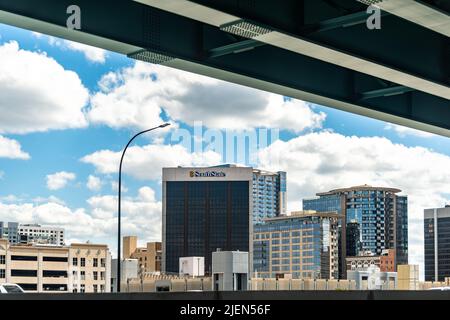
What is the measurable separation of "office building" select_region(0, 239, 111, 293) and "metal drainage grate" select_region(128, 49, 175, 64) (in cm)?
14219

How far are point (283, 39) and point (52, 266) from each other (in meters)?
156

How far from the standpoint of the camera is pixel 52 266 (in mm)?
165875

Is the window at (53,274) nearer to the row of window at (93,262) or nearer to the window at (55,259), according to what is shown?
→ the window at (55,259)

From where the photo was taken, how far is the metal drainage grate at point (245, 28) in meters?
15.2

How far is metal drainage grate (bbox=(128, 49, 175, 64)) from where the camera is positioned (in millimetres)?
16938

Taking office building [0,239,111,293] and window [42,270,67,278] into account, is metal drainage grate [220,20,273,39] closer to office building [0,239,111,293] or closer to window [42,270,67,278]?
office building [0,239,111,293]

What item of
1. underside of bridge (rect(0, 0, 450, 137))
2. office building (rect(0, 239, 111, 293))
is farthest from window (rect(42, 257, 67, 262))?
underside of bridge (rect(0, 0, 450, 137))

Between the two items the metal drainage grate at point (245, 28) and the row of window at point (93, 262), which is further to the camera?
the row of window at point (93, 262)

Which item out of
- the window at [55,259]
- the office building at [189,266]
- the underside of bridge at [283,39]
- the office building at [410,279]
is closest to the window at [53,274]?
the window at [55,259]

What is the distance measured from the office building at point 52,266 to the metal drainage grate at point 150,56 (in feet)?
467
